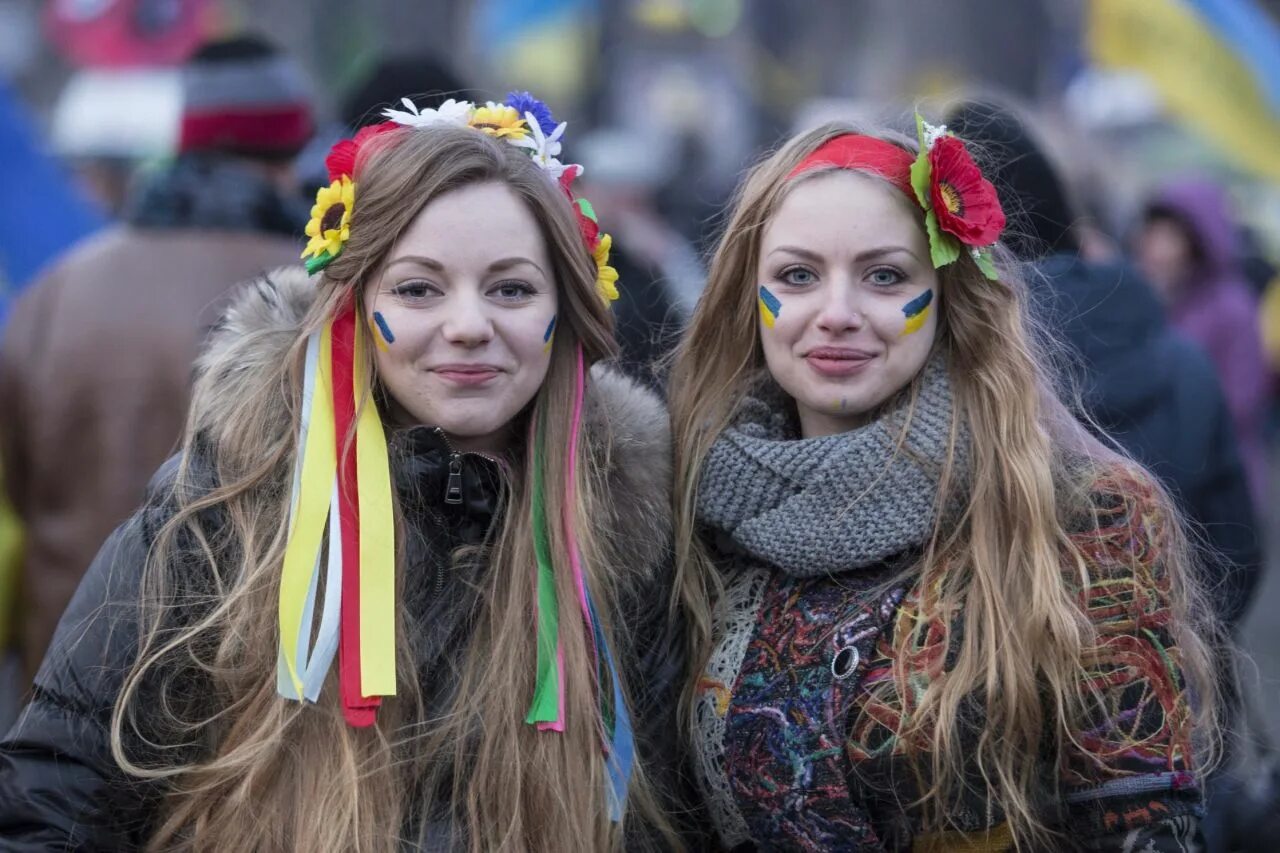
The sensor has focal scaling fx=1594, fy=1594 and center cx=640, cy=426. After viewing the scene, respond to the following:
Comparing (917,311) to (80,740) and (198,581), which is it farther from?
(80,740)

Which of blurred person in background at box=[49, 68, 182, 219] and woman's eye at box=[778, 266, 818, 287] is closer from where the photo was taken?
woman's eye at box=[778, 266, 818, 287]

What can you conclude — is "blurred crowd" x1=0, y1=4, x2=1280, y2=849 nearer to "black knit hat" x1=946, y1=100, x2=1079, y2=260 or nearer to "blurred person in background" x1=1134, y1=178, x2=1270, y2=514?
"black knit hat" x1=946, y1=100, x2=1079, y2=260

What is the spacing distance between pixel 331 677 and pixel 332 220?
0.77 metres

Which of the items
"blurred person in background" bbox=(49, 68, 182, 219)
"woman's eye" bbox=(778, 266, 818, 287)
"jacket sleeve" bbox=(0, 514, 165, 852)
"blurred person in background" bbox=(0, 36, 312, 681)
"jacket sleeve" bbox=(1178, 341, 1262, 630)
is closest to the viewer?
"jacket sleeve" bbox=(0, 514, 165, 852)

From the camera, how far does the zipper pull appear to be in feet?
8.93

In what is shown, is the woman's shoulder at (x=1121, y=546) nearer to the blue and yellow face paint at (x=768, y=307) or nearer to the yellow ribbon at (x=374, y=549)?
the blue and yellow face paint at (x=768, y=307)

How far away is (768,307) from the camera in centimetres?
285

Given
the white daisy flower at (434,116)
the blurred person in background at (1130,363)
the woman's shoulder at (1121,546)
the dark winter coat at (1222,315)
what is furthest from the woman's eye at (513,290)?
the dark winter coat at (1222,315)

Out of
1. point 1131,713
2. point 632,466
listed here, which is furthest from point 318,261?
point 1131,713

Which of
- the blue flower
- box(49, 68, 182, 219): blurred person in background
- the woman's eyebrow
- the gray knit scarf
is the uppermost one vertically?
box(49, 68, 182, 219): blurred person in background

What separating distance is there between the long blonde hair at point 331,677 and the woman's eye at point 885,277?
20.2 inches

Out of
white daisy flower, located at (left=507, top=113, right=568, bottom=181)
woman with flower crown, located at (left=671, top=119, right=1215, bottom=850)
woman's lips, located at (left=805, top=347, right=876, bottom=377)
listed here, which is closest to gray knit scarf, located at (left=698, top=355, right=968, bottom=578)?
woman with flower crown, located at (left=671, top=119, right=1215, bottom=850)

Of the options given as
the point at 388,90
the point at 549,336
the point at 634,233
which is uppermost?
the point at 634,233

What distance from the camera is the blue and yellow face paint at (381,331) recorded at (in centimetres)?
268
